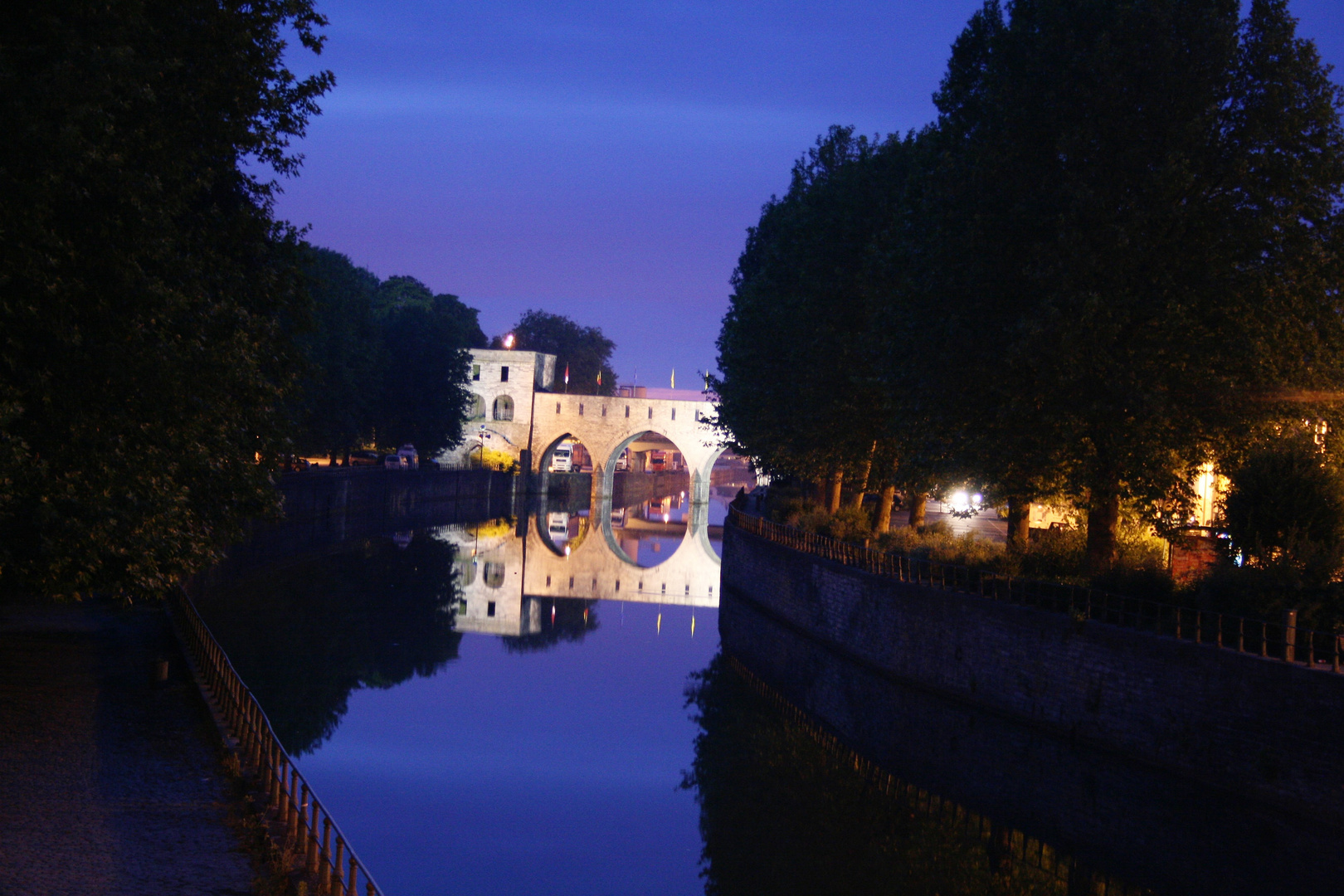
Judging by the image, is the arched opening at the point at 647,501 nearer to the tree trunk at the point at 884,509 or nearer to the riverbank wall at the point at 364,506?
the riverbank wall at the point at 364,506

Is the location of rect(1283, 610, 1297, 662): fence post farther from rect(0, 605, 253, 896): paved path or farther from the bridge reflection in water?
the bridge reflection in water

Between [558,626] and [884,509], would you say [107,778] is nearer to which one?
[558,626]

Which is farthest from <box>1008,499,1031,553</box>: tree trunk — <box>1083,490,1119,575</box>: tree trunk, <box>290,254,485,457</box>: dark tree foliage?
<box>290,254,485,457</box>: dark tree foliage

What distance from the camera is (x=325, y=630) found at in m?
26.9

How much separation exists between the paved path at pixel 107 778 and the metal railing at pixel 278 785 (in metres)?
0.29

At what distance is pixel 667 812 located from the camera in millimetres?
15469

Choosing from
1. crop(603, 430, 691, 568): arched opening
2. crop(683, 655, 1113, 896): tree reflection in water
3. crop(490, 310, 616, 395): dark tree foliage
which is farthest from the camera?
crop(490, 310, 616, 395): dark tree foliage

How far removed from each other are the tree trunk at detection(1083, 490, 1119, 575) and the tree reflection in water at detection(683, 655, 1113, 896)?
5.22 metres

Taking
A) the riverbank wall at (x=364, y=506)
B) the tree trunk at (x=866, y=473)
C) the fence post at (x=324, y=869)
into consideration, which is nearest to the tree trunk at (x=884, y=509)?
the tree trunk at (x=866, y=473)

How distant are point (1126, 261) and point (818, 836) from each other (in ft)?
30.3

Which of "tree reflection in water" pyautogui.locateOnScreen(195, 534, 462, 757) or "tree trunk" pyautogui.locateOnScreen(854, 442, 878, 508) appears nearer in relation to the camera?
"tree reflection in water" pyautogui.locateOnScreen(195, 534, 462, 757)

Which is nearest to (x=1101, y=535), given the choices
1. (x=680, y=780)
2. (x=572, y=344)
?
(x=680, y=780)

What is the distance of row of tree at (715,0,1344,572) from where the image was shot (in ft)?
56.4

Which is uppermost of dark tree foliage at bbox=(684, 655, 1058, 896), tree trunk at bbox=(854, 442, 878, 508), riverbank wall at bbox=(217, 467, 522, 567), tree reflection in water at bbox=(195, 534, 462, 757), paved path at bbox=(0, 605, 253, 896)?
tree trunk at bbox=(854, 442, 878, 508)
